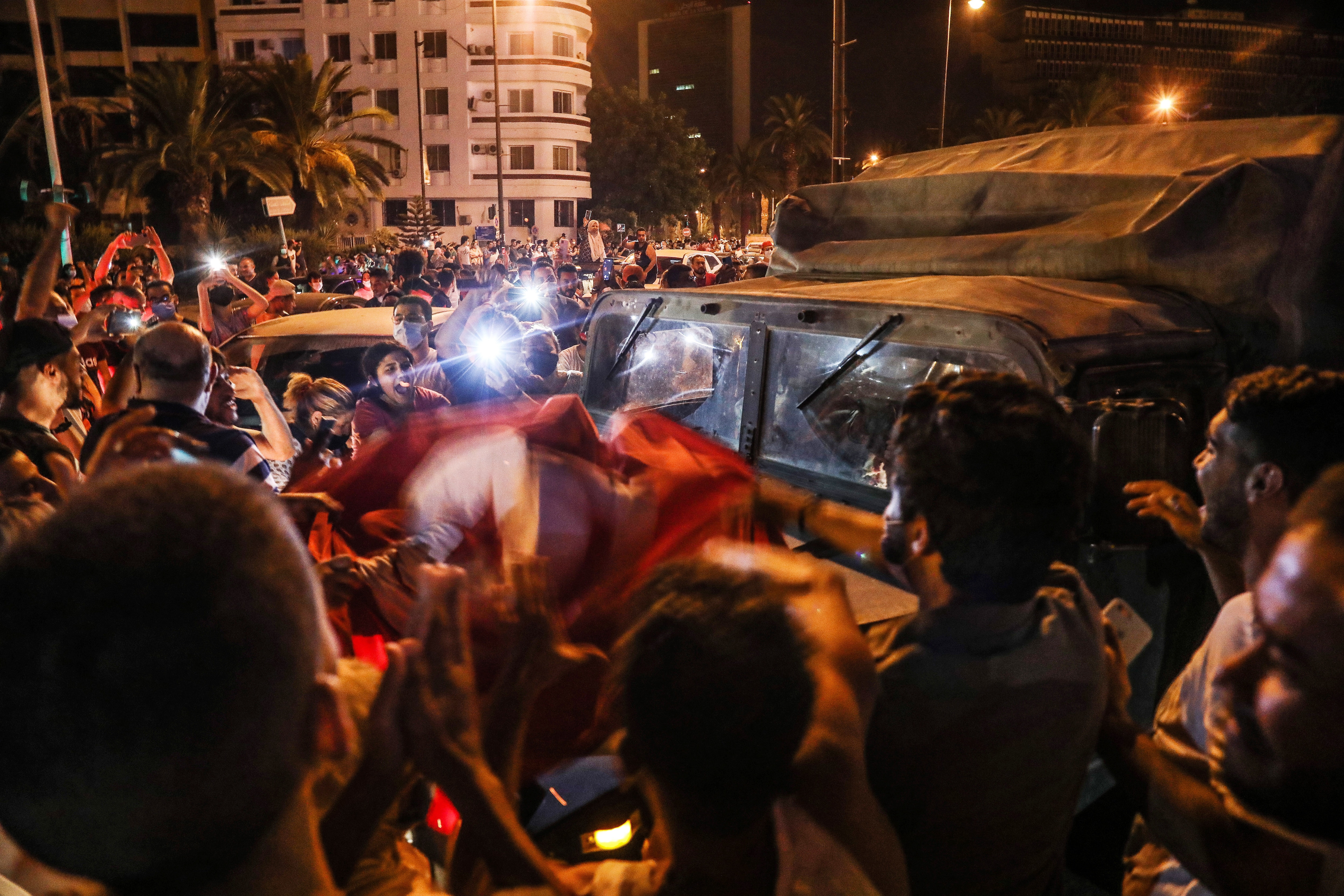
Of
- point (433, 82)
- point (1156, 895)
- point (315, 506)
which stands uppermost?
point (433, 82)

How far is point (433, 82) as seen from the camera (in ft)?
161

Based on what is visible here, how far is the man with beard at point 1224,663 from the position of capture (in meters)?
1.41

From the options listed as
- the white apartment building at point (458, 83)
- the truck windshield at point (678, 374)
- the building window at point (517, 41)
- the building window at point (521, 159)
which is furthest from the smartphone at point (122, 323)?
the building window at point (517, 41)

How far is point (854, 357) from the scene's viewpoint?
3.39 metres

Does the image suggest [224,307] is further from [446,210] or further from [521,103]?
[521,103]

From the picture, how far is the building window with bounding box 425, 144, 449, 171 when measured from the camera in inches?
1969

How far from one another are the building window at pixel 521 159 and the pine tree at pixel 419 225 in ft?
50.1

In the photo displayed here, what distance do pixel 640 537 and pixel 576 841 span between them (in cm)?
93

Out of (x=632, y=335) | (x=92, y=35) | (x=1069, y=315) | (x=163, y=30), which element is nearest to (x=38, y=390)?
(x=632, y=335)

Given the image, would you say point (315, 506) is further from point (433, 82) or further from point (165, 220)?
point (433, 82)

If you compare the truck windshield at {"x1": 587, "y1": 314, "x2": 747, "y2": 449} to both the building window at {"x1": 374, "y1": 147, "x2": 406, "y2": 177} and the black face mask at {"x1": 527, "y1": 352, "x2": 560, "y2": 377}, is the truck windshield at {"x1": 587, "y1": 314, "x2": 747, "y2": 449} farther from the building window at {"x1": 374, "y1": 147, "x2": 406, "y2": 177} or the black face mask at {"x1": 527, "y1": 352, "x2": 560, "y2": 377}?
the building window at {"x1": 374, "y1": 147, "x2": 406, "y2": 177}

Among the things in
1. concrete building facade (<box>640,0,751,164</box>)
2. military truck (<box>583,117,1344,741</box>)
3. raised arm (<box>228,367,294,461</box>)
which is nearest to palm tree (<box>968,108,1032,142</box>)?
military truck (<box>583,117,1344,741</box>)

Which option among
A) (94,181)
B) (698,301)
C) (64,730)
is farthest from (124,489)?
(94,181)

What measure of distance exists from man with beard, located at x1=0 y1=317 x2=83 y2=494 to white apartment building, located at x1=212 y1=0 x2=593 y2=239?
42.1 m
